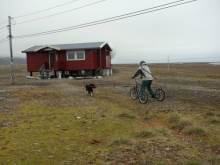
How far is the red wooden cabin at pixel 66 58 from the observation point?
2598 centimetres

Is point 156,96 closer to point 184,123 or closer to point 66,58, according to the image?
point 184,123

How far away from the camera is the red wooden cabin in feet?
85.2

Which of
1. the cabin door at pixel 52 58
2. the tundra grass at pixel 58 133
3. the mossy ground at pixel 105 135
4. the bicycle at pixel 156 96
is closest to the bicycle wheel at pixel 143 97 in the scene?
the bicycle at pixel 156 96

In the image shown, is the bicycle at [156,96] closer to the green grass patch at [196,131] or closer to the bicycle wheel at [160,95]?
the bicycle wheel at [160,95]

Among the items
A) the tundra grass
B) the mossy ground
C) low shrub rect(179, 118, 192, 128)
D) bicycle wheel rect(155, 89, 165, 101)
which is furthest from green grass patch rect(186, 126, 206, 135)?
bicycle wheel rect(155, 89, 165, 101)

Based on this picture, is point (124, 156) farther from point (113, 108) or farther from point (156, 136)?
point (113, 108)

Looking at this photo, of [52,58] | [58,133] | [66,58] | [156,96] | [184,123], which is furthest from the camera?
[52,58]

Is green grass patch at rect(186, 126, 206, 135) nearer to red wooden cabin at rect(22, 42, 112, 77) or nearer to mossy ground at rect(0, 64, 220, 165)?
mossy ground at rect(0, 64, 220, 165)

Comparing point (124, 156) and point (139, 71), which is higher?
point (139, 71)

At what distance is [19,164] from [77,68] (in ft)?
75.1

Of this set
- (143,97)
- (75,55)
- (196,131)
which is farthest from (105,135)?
(75,55)

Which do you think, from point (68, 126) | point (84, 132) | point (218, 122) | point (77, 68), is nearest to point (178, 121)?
point (218, 122)

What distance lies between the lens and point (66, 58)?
26672mm

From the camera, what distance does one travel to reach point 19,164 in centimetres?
402
